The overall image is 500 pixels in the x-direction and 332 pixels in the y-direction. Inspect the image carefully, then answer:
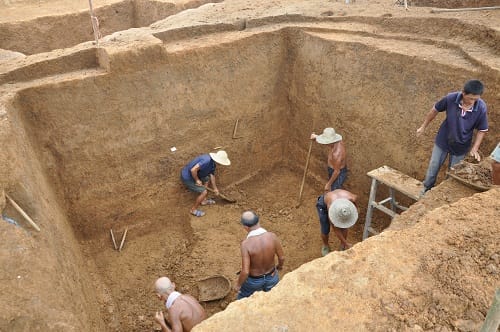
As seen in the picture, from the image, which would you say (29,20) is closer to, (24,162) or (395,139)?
(24,162)

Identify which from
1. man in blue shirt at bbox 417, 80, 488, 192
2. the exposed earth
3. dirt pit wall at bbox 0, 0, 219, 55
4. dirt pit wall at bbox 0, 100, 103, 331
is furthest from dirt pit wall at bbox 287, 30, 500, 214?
dirt pit wall at bbox 0, 0, 219, 55

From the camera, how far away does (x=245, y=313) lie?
8.41ft

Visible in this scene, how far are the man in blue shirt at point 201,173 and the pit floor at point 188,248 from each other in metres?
0.26

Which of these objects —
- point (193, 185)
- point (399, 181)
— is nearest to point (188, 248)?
point (193, 185)

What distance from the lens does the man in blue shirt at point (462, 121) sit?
4.38 metres

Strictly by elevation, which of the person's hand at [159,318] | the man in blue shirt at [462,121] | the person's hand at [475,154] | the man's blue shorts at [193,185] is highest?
the man in blue shirt at [462,121]

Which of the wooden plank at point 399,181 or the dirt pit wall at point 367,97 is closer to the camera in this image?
the wooden plank at point 399,181

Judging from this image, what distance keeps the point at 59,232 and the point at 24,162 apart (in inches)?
34.4

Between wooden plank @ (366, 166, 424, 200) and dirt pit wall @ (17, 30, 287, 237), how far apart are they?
8.93ft

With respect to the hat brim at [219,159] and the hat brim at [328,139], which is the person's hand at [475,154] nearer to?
the hat brim at [328,139]

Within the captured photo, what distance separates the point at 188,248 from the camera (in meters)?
6.40

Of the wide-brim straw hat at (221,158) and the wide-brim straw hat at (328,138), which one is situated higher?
the wide-brim straw hat at (328,138)

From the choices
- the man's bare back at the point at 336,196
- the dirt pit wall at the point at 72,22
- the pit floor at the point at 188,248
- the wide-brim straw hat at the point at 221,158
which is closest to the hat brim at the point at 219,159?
the wide-brim straw hat at the point at 221,158

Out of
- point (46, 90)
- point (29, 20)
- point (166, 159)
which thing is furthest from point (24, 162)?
point (29, 20)
